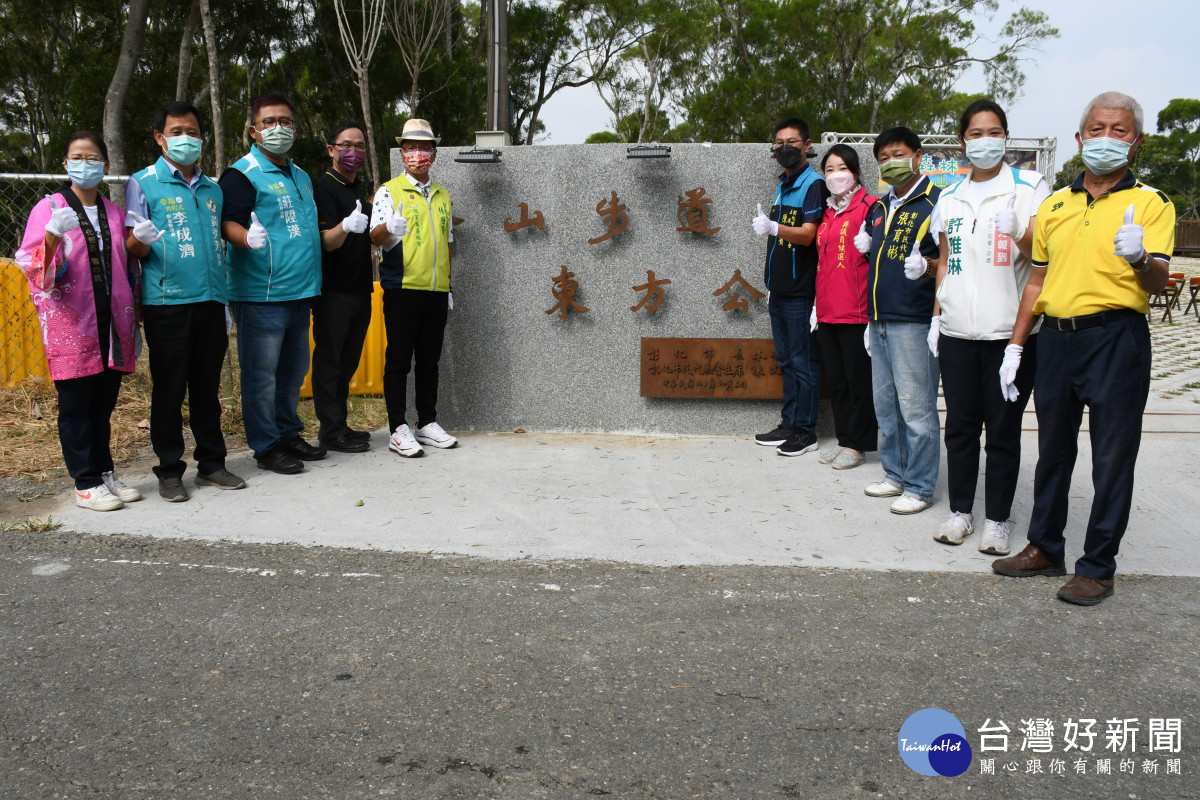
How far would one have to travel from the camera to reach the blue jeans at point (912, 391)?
438 cm

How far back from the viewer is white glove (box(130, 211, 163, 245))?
429cm

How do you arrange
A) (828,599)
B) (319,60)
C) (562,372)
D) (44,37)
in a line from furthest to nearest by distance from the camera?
(44,37) → (319,60) → (562,372) → (828,599)

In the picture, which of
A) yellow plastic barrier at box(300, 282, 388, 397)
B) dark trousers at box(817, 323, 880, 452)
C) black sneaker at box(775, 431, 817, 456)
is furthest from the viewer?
yellow plastic barrier at box(300, 282, 388, 397)

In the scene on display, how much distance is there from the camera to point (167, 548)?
392 centimetres

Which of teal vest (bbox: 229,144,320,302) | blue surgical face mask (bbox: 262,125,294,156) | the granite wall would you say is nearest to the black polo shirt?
teal vest (bbox: 229,144,320,302)

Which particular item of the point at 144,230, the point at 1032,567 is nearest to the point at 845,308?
the point at 1032,567

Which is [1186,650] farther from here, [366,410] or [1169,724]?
[366,410]

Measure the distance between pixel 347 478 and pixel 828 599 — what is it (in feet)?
9.33

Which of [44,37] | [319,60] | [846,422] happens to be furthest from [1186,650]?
[44,37]

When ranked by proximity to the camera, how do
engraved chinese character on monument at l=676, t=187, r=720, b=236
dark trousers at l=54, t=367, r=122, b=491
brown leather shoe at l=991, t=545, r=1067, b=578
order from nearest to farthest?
brown leather shoe at l=991, t=545, r=1067, b=578, dark trousers at l=54, t=367, r=122, b=491, engraved chinese character on monument at l=676, t=187, r=720, b=236

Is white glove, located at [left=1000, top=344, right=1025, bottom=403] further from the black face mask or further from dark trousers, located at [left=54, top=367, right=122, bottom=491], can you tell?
dark trousers, located at [left=54, top=367, right=122, bottom=491]

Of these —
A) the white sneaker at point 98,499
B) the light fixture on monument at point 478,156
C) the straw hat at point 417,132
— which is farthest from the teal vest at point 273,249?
the light fixture on monument at point 478,156

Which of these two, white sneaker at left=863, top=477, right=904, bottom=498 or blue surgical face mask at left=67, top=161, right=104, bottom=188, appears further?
white sneaker at left=863, top=477, right=904, bottom=498

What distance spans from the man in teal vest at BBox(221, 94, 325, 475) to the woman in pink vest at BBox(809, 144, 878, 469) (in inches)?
117
